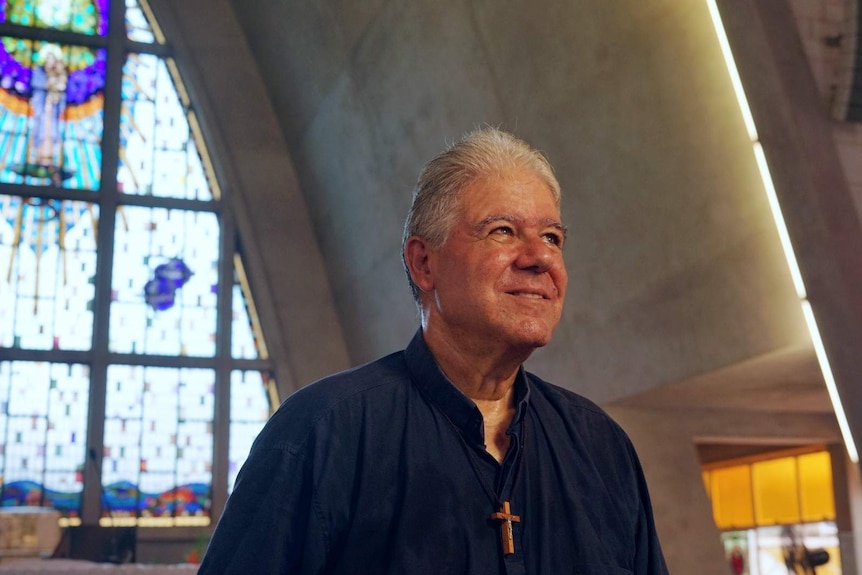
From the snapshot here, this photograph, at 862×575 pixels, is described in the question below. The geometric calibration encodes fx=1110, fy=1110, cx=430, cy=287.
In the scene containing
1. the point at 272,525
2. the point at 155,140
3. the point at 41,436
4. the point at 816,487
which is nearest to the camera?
the point at 272,525

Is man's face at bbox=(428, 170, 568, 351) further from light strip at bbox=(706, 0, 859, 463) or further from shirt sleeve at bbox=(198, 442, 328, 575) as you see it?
light strip at bbox=(706, 0, 859, 463)

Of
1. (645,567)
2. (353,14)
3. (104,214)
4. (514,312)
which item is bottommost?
(645,567)

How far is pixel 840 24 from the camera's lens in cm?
446

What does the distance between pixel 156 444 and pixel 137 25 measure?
370 centimetres

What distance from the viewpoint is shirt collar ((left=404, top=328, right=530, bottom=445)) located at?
4.44ft

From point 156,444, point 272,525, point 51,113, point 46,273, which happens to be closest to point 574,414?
point 272,525

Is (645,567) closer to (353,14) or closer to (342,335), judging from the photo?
(353,14)

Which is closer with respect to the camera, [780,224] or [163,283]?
[780,224]

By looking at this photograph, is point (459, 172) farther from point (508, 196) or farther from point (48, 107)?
point (48, 107)

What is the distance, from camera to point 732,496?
8648 millimetres

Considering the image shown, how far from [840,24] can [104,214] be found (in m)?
6.55

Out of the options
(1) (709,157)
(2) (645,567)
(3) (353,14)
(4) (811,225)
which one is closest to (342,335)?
(3) (353,14)

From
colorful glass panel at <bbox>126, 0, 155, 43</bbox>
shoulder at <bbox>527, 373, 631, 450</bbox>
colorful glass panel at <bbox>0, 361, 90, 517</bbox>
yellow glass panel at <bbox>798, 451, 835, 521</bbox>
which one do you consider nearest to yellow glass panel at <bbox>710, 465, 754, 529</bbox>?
yellow glass panel at <bbox>798, 451, 835, 521</bbox>

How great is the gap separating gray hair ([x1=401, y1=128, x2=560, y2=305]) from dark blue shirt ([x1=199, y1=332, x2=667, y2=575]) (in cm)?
16
